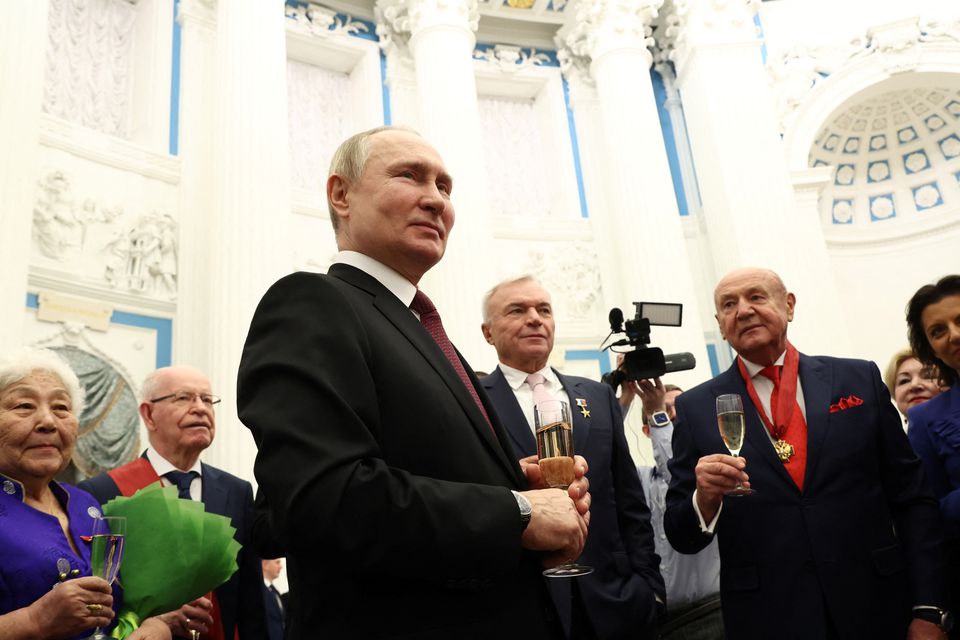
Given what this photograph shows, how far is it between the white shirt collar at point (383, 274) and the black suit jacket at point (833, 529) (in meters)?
1.43

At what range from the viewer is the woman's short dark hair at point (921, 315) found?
292 centimetres

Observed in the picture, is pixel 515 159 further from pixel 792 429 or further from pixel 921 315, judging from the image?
pixel 792 429

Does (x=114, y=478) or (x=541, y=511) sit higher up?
(x=114, y=478)

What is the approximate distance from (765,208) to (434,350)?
9806mm

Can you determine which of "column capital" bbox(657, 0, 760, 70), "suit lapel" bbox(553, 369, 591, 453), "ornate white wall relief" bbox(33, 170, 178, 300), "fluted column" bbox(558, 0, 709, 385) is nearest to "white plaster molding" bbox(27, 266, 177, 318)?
"ornate white wall relief" bbox(33, 170, 178, 300)

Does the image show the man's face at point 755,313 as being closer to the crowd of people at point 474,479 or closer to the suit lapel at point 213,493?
the crowd of people at point 474,479

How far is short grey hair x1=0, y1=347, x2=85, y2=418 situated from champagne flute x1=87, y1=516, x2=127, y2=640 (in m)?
0.66

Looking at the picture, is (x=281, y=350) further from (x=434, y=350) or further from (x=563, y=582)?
(x=563, y=582)

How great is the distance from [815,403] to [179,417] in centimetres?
247

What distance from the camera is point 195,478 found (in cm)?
346

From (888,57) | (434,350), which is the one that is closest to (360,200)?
(434,350)

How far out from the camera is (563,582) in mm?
2650

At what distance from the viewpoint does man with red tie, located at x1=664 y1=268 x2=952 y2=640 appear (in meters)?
2.52

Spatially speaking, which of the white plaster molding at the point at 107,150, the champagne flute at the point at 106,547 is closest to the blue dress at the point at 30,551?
the champagne flute at the point at 106,547
